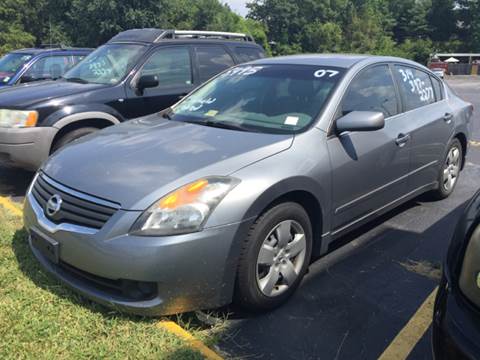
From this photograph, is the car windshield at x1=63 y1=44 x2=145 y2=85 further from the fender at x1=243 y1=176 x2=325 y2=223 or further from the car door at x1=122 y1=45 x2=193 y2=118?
the fender at x1=243 y1=176 x2=325 y2=223

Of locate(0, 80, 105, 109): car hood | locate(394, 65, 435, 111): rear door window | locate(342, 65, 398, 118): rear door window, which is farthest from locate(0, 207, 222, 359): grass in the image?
locate(394, 65, 435, 111): rear door window

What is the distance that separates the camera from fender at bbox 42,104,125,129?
521 cm

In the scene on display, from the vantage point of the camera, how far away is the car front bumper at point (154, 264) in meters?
2.59

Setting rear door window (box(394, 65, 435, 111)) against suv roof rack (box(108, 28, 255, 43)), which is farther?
suv roof rack (box(108, 28, 255, 43))

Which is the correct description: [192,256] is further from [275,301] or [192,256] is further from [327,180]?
[327,180]

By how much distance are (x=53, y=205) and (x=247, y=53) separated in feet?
16.1

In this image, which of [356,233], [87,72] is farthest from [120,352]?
[87,72]

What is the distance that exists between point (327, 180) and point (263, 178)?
2.06 ft

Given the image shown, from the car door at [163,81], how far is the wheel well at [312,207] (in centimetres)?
318

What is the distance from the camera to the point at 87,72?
6.27 m

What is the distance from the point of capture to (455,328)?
1883 mm

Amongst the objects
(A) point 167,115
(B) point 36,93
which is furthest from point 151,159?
(B) point 36,93

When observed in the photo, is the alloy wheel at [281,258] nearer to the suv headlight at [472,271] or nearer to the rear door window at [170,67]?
the suv headlight at [472,271]

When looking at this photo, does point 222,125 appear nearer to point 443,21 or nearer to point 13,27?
point 13,27
